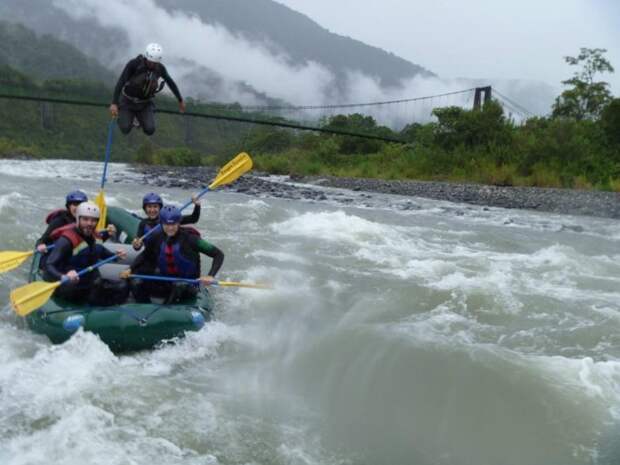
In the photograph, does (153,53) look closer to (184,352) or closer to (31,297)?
(31,297)

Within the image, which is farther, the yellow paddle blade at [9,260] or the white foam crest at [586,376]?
the yellow paddle blade at [9,260]

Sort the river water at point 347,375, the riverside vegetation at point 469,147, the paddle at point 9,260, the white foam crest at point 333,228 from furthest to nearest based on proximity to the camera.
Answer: the riverside vegetation at point 469,147, the white foam crest at point 333,228, the paddle at point 9,260, the river water at point 347,375

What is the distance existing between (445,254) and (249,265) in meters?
2.95

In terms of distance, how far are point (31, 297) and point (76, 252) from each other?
2.26 ft

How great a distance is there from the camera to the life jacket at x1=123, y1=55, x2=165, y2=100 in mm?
6629

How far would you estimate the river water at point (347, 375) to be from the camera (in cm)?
360

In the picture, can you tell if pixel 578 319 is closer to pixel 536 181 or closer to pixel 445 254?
pixel 445 254

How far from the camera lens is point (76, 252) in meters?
5.05

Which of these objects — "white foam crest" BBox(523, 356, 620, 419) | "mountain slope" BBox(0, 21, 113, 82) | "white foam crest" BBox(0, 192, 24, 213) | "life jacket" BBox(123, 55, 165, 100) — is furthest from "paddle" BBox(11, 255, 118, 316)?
"mountain slope" BBox(0, 21, 113, 82)

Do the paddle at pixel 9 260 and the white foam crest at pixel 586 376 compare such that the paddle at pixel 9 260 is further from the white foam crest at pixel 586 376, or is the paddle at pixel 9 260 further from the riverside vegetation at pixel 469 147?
the riverside vegetation at pixel 469 147

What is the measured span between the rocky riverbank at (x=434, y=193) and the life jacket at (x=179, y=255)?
418 inches

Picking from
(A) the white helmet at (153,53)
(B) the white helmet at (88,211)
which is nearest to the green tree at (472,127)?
(A) the white helmet at (153,53)

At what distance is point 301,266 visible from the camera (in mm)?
7953

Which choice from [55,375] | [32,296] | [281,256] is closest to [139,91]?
[281,256]
